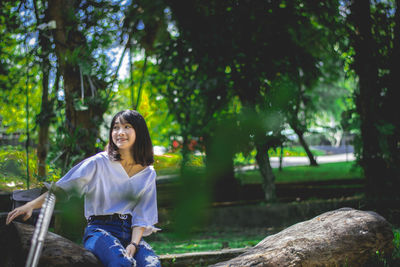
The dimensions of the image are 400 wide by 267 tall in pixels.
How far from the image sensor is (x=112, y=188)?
6.88 ft

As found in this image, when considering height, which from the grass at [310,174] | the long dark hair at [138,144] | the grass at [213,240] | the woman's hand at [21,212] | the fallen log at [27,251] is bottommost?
the grass at [213,240]

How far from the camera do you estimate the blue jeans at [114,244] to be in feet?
6.36

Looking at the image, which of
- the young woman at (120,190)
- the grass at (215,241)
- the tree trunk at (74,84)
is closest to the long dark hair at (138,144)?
the young woman at (120,190)

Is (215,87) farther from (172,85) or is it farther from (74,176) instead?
(74,176)

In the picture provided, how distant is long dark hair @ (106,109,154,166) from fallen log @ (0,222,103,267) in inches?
22.3

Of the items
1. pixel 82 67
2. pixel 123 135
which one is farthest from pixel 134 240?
pixel 82 67

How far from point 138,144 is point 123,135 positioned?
0.10m

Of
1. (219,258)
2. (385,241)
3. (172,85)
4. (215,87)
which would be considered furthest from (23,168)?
(172,85)

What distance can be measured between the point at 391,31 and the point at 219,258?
4.06 m

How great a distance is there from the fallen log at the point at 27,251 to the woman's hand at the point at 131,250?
0.16 meters

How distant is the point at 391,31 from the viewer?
16.9 ft

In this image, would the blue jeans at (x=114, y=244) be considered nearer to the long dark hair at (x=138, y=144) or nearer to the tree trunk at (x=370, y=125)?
the long dark hair at (x=138, y=144)

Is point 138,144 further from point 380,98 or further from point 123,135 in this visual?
point 380,98

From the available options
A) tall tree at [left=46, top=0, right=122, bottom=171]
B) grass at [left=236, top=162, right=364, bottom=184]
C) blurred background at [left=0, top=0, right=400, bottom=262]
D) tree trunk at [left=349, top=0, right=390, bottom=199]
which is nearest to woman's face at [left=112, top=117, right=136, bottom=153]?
blurred background at [left=0, top=0, right=400, bottom=262]
